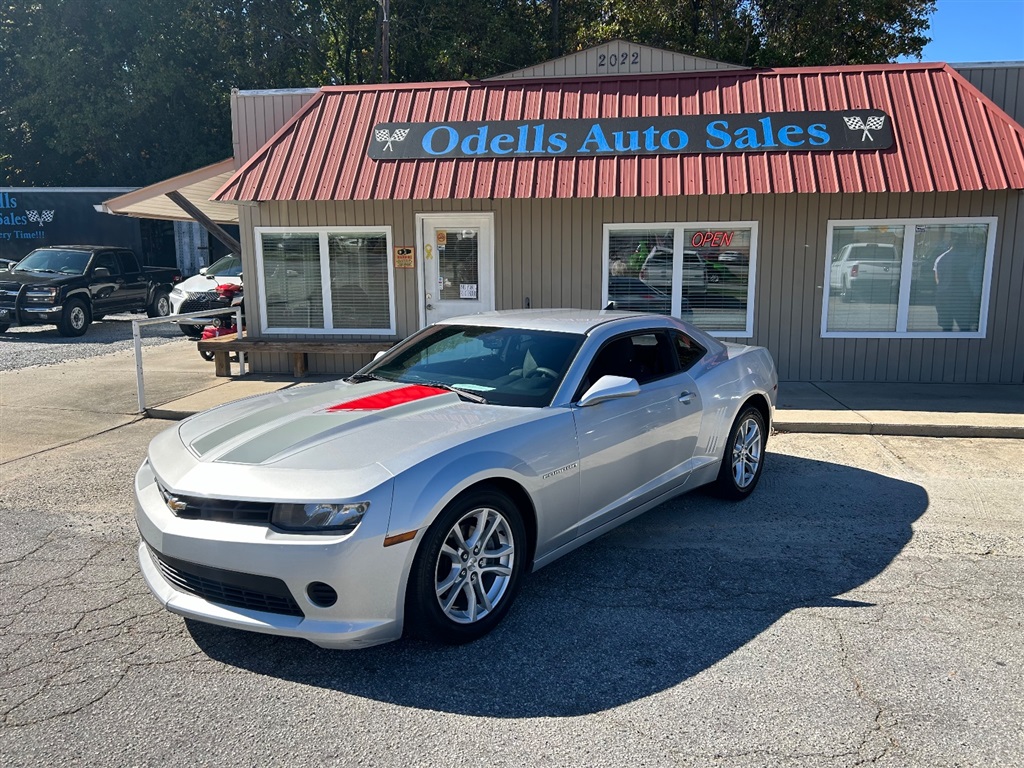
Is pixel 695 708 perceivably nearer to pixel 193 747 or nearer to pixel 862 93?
pixel 193 747

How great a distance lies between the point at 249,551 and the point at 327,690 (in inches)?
27.4

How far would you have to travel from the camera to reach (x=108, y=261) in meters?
18.4

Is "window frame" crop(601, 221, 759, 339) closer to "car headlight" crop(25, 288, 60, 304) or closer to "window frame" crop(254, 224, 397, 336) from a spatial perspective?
"window frame" crop(254, 224, 397, 336)

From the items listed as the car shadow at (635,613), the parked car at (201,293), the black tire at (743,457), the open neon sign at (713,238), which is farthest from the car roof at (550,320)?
the parked car at (201,293)

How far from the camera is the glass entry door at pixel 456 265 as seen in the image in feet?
35.3

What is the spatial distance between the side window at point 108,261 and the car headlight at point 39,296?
5.53 ft

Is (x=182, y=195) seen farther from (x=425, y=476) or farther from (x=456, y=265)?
(x=425, y=476)

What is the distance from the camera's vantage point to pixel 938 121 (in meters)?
9.40

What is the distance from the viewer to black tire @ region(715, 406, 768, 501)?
5.62 metres

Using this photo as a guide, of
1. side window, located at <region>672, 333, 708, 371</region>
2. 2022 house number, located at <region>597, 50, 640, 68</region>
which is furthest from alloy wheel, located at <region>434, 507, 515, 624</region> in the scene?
2022 house number, located at <region>597, 50, 640, 68</region>

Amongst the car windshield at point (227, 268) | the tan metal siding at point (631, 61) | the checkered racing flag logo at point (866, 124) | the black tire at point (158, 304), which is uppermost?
the tan metal siding at point (631, 61)

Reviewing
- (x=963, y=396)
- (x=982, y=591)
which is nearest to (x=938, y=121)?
(x=963, y=396)

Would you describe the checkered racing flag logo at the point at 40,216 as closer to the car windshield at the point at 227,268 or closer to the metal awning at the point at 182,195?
the car windshield at the point at 227,268

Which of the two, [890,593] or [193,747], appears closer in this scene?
[193,747]
